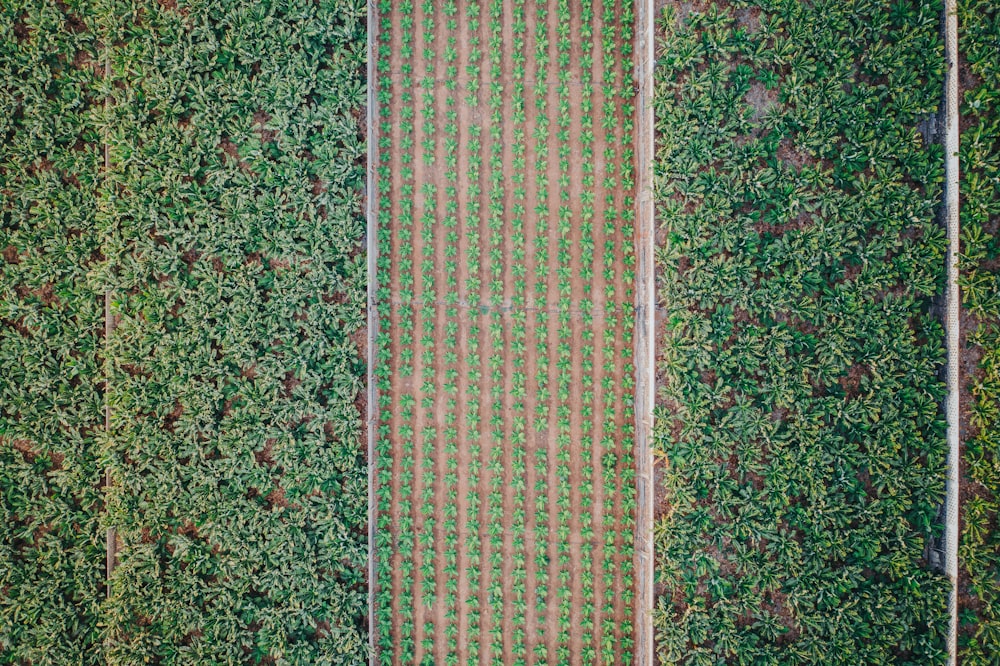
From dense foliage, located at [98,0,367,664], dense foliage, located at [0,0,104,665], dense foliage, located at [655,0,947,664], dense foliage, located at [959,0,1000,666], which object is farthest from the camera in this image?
dense foliage, located at [0,0,104,665]

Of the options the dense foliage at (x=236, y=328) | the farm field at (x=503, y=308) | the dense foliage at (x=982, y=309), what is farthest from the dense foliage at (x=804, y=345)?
the dense foliage at (x=236, y=328)

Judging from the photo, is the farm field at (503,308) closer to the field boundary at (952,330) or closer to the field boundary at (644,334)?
the field boundary at (644,334)

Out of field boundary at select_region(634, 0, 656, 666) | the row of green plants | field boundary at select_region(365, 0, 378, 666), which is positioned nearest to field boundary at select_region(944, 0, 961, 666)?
field boundary at select_region(634, 0, 656, 666)

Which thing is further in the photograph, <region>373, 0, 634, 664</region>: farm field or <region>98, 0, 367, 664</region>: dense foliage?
<region>373, 0, 634, 664</region>: farm field

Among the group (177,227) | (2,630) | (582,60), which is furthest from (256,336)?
(582,60)

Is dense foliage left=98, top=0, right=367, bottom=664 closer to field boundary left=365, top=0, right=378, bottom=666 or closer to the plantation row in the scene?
the plantation row

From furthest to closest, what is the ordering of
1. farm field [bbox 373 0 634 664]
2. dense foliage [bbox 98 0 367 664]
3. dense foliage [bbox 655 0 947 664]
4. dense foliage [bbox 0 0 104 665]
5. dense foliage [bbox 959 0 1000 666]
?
1. farm field [bbox 373 0 634 664]
2. dense foliage [bbox 0 0 104 665]
3. dense foliage [bbox 98 0 367 664]
4. dense foliage [bbox 655 0 947 664]
5. dense foliage [bbox 959 0 1000 666]

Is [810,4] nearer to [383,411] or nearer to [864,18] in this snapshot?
[864,18]
